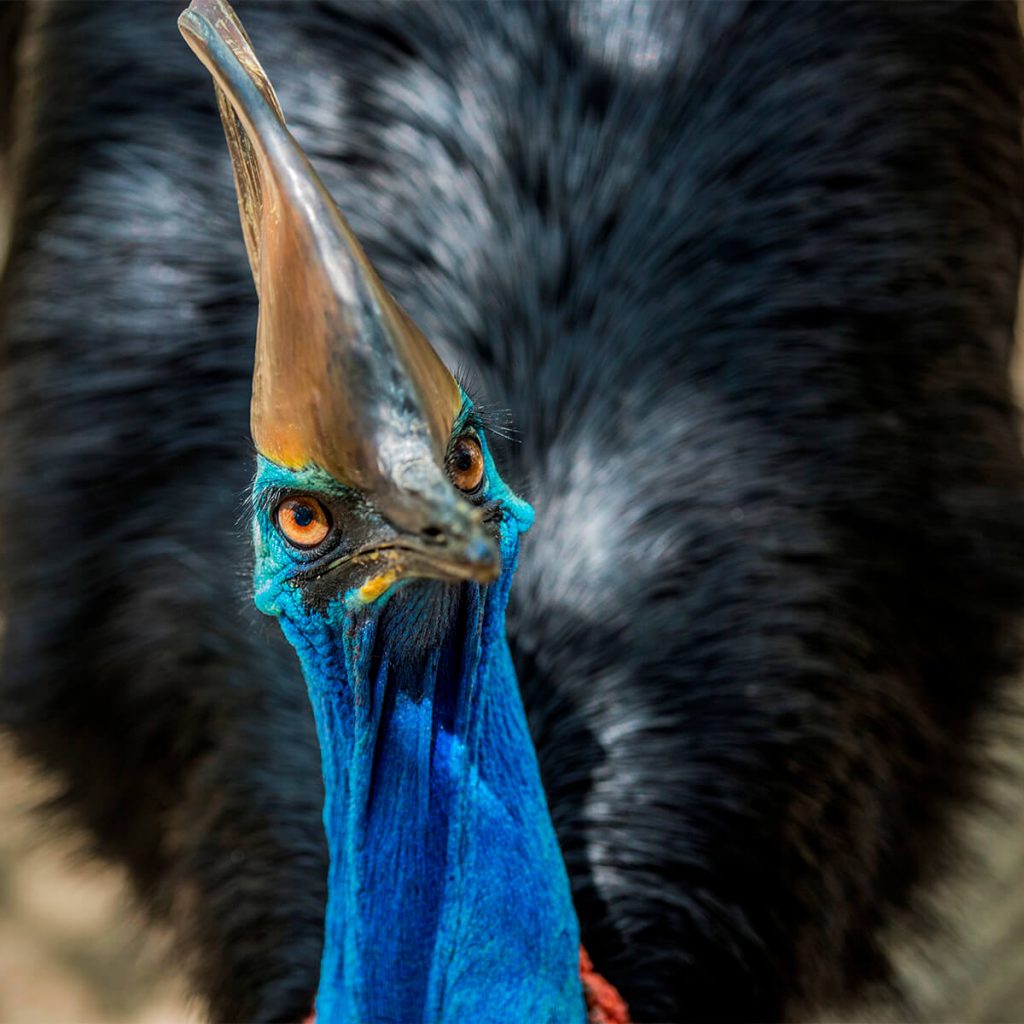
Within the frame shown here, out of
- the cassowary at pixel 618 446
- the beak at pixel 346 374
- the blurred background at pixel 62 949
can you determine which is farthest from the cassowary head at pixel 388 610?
the blurred background at pixel 62 949

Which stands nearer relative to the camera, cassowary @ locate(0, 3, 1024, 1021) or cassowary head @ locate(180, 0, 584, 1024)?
cassowary head @ locate(180, 0, 584, 1024)

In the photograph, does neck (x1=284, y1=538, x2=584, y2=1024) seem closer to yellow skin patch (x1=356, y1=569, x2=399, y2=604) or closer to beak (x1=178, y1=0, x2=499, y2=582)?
yellow skin patch (x1=356, y1=569, x2=399, y2=604)

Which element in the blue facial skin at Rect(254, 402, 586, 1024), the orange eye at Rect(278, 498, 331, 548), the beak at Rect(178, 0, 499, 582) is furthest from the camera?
the blue facial skin at Rect(254, 402, 586, 1024)

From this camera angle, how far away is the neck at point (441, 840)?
1.23 meters

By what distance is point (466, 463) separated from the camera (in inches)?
42.5

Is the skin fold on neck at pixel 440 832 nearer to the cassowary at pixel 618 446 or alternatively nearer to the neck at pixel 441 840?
the neck at pixel 441 840

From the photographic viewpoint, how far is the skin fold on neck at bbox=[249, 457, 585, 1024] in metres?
1.21

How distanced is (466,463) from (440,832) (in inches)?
13.3

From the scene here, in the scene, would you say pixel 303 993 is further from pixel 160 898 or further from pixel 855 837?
pixel 855 837

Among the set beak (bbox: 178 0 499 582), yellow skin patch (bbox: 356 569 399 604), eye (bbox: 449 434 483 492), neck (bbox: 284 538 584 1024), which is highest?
beak (bbox: 178 0 499 582)

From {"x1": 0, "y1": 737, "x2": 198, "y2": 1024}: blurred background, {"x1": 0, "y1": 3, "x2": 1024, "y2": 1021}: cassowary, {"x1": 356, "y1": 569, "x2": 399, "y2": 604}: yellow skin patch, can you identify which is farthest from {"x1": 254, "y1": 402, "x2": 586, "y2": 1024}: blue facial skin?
{"x1": 0, "y1": 737, "x2": 198, "y2": 1024}: blurred background

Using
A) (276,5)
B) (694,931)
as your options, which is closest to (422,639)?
(694,931)

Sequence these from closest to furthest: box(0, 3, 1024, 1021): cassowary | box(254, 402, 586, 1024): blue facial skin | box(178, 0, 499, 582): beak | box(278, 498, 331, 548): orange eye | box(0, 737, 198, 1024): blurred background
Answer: box(178, 0, 499, 582): beak
box(278, 498, 331, 548): orange eye
box(254, 402, 586, 1024): blue facial skin
box(0, 3, 1024, 1021): cassowary
box(0, 737, 198, 1024): blurred background

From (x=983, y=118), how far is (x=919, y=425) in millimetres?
460
